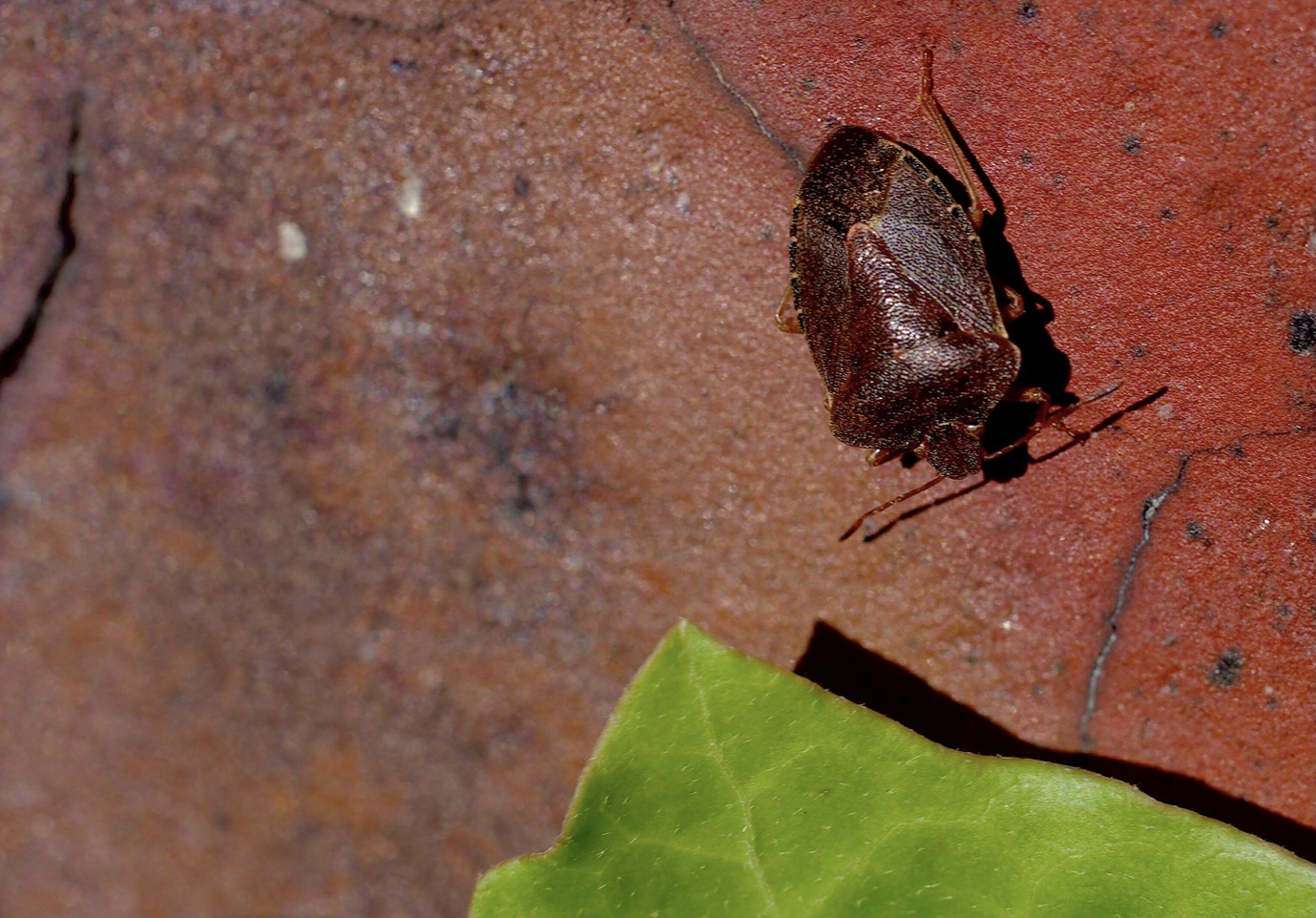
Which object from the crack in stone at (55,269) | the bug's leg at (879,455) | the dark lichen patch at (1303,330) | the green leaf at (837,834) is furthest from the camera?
the crack in stone at (55,269)

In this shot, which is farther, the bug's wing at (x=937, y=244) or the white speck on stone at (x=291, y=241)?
the white speck on stone at (x=291, y=241)

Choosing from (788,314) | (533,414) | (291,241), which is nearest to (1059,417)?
(788,314)

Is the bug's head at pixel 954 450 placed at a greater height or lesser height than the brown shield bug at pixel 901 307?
lesser

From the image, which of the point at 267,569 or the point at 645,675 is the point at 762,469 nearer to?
the point at 645,675

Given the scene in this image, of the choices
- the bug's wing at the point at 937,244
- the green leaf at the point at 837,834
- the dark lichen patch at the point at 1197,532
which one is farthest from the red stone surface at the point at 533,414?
the green leaf at the point at 837,834

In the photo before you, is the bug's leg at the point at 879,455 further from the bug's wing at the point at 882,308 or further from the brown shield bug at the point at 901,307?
the bug's wing at the point at 882,308

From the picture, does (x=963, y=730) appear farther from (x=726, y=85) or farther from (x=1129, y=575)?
(x=726, y=85)

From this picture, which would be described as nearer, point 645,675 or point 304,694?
point 645,675

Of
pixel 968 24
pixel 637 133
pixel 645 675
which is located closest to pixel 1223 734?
pixel 645 675
